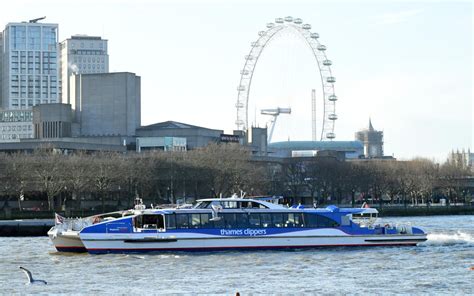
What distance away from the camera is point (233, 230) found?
7069 cm

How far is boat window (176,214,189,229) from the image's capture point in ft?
230

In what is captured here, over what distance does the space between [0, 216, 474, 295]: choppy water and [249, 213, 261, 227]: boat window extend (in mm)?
2161

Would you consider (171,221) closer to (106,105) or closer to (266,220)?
(266,220)

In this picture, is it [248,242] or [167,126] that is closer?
[248,242]

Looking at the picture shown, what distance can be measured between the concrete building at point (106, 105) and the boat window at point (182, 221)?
11637 centimetres

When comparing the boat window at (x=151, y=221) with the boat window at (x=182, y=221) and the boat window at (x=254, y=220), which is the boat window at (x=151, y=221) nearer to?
the boat window at (x=182, y=221)

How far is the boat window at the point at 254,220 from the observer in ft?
234

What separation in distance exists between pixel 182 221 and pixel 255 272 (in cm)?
1322

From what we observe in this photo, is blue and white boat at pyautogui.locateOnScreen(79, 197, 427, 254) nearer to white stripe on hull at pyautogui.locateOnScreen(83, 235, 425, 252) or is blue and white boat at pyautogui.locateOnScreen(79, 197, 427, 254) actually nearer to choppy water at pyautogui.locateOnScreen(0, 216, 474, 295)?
white stripe on hull at pyautogui.locateOnScreen(83, 235, 425, 252)

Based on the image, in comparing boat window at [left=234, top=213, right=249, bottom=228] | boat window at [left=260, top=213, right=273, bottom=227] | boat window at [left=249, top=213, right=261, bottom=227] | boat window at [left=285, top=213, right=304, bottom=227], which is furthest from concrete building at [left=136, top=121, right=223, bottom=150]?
boat window at [left=234, top=213, right=249, bottom=228]

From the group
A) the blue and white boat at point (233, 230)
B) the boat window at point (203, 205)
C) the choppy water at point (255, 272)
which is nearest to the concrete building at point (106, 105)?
the choppy water at point (255, 272)

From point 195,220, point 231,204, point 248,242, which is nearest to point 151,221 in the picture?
point 195,220

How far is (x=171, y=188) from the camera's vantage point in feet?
467

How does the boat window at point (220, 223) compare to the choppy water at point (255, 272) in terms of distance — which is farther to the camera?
the boat window at point (220, 223)
